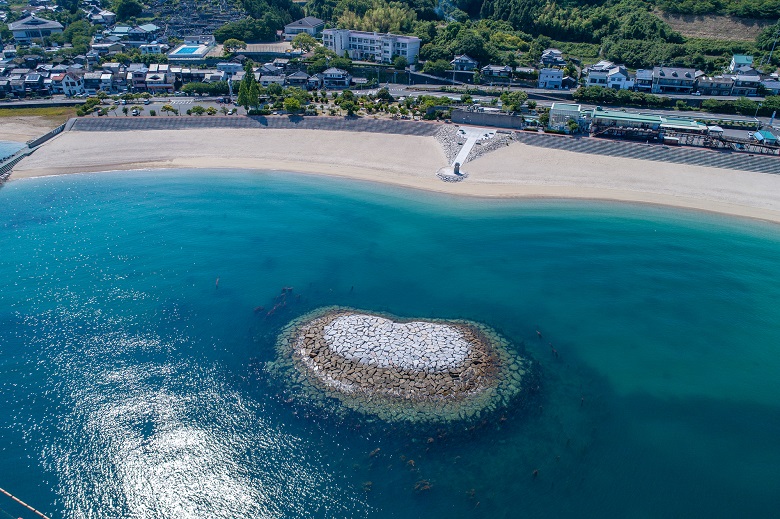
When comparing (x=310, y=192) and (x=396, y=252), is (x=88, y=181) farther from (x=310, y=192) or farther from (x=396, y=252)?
(x=396, y=252)

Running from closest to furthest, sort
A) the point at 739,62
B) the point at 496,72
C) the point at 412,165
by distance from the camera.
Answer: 1. the point at 412,165
2. the point at 739,62
3. the point at 496,72

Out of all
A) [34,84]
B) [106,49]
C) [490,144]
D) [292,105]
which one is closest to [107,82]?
[34,84]

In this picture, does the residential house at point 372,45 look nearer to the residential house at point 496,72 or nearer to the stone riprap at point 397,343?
the residential house at point 496,72

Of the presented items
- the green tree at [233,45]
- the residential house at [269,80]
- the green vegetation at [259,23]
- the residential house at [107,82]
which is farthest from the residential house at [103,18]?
the residential house at [269,80]

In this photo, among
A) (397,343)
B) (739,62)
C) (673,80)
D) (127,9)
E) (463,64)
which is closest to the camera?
(397,343)

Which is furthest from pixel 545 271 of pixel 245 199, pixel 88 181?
pixel 88 181

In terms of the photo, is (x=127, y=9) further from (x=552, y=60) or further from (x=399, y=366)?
(x=399, y=366)

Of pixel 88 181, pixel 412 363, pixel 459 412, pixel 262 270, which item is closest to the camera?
pixel 459 412
